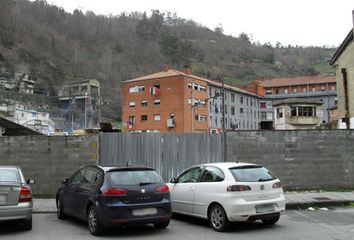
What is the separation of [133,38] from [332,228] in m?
123

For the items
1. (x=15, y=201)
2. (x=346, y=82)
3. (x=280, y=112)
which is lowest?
(x=15, y=201)

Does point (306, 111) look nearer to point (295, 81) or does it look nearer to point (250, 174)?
point (295, 81)

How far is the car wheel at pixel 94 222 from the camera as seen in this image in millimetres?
9180

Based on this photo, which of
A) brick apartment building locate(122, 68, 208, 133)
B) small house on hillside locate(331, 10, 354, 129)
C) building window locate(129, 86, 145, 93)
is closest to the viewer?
small house on hillside locate(331, 10, 354, 129)

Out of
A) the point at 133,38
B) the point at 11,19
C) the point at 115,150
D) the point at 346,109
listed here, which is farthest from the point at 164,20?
the point at 115,150

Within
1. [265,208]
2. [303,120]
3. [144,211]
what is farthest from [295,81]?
[144,211]

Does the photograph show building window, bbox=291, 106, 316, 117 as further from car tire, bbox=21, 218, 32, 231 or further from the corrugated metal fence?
car tire, bbox=21, 218, 32, 231

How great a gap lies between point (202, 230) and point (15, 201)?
13.6 ft

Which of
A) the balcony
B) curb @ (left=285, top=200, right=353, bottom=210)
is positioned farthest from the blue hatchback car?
the balcony

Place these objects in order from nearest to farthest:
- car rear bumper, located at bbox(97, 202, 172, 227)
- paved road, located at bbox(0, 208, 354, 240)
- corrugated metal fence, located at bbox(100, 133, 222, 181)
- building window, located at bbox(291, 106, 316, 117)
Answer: car rear bumper, located at bbox(97, 202, 172, 227) < paved road, located at bbox(0, 208, 354, 240) < corrugated metal fence, located at bbox(100, 133, 222, 181) < building window, located at bbox(291, 106, 316, 117)

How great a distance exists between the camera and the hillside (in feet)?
325

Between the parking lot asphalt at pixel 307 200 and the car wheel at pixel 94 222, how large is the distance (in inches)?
141

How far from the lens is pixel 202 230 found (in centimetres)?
989

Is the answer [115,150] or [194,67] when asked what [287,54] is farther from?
[115,150]
